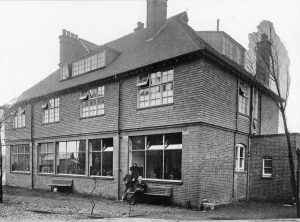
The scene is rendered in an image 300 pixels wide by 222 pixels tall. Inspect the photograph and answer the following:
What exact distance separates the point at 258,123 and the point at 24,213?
13138mm

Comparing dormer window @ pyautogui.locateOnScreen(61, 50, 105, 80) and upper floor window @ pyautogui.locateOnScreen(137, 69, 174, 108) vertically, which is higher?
dormer window @ pyautogui.locateOnScreen(61, 50, 105, 80)

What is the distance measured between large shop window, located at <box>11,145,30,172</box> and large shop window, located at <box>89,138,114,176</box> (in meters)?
7.83

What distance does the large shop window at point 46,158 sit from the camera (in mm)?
21672

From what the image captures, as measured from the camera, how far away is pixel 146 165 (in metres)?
15.5

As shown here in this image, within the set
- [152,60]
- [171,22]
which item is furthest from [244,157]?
[171,22]

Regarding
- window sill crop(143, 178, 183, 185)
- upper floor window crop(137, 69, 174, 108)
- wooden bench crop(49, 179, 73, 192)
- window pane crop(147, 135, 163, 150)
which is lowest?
wooden bench crop(49, 179, 73, 192)

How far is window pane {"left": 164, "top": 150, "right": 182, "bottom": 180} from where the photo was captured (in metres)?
14.3

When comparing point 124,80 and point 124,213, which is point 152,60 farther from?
point 124,213

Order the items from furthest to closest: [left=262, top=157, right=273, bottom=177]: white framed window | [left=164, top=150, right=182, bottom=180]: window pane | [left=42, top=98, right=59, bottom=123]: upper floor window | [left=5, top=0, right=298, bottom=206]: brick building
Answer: [left=42, top=98, right=59, bottom=123]: upper floor window, [left=262, top=157, right=273, bottom=177]: white framed window, [left=164, top=150, right=182, bottom=180]: window pane, [left=5, top=0, right=298, bottom=206]: brick building

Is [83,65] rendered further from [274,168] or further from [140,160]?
[274,168]

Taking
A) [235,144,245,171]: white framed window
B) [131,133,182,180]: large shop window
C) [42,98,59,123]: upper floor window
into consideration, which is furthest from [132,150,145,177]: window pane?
[42,98,59,123]: upper floor window

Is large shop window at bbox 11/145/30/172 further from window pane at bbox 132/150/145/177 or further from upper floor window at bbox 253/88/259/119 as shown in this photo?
upper floor window at bbox 253/88/259/119

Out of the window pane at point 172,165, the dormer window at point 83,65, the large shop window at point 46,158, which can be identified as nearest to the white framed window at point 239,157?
the window pane at point 172,165

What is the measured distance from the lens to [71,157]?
20062mm
